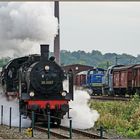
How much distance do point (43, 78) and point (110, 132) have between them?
11.7ft

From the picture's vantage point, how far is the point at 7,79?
70.3 feet

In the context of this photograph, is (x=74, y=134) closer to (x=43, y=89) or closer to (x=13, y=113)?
(x=43, y=89)

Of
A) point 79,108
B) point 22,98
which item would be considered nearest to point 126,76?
point 79,108

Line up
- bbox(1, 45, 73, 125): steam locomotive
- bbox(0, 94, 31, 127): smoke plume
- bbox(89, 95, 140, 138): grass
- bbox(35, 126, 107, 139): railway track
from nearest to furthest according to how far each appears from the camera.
→ bbox(35, 126, 107, 139): railway track
bbox(89, 95, 140, 138): grass
bbox(1, 45, 73, 125): steam locomotive
bbox(0, 94, 31, 127): smoke plume

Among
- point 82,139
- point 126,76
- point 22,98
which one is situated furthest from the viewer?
point 126,76

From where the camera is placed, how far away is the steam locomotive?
19.1m

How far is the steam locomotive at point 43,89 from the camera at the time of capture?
62.5 ft

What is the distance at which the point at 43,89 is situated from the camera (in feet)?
63.3

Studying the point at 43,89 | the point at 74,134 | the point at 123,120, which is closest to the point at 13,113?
the point at 43,89

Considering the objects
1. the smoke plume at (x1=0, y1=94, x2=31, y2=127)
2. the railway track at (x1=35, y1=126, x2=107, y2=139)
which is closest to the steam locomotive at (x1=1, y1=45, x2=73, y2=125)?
the smoke plume at (x1=0, y1=94, x2=31, y2=127)

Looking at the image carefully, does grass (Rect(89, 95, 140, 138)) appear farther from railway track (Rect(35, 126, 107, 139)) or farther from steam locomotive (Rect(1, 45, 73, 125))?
steam locomotive (Rect(1, 45, 73, 125))

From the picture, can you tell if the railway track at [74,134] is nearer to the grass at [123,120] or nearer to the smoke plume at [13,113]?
the smoke plume at [13,113]

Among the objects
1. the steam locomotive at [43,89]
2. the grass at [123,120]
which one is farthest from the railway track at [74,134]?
the grass at [123,120]

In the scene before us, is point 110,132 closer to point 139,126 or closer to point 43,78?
point 139,126
